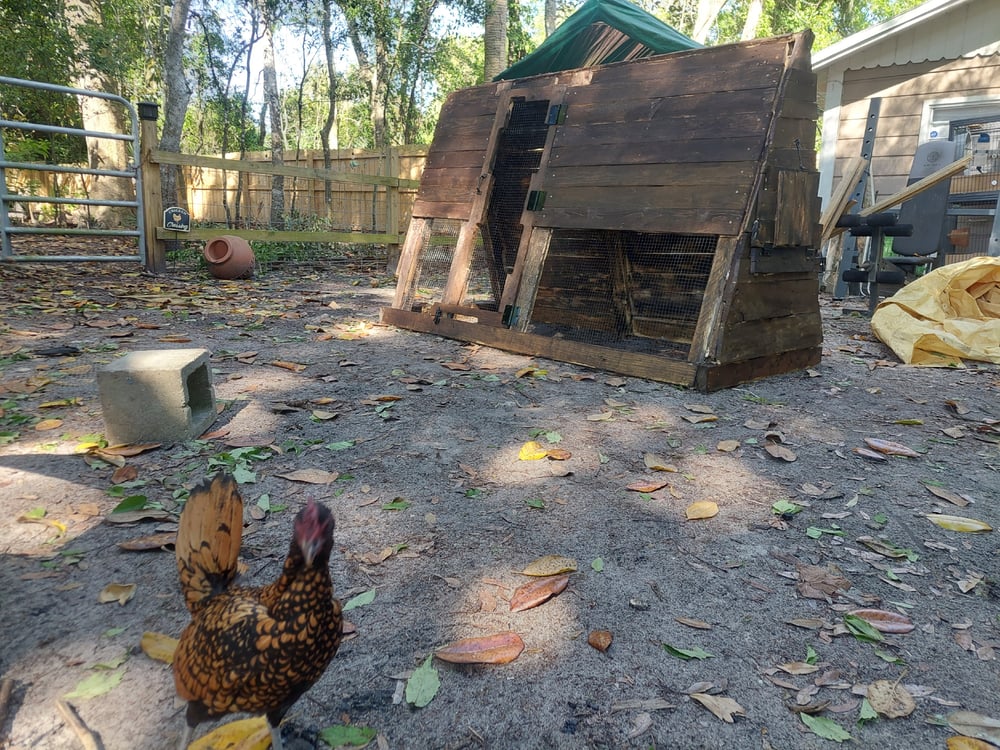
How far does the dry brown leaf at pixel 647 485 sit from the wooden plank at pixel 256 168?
636 centimetres

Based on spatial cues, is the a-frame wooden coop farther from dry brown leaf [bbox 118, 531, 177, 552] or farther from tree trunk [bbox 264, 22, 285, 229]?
tree trunk [bbox 264, 22, 285, 229]

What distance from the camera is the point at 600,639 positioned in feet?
5.26

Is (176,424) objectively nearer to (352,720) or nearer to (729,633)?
(352,720)

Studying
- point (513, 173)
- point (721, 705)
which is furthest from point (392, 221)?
point (721, 705)

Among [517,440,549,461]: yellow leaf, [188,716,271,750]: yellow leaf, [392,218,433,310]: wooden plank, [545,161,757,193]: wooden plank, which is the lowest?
[188,716,271,750]: yellow leaf

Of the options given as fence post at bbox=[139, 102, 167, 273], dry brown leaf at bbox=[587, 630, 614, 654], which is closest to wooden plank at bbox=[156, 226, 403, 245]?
fence post at bbox=[139, 102, 167, 273]

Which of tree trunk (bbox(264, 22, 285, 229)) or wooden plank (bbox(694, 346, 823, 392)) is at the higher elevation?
tree trunk (bbox(264, 22, 285, 229))

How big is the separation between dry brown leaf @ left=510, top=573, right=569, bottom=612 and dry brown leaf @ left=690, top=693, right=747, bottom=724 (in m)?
0.46

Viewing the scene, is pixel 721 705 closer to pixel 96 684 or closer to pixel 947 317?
pixel 96 684

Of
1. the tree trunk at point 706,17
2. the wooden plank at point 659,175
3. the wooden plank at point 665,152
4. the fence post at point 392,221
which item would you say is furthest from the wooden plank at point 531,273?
the tree trunk at point 706,17

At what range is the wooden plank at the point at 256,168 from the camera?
7336mm

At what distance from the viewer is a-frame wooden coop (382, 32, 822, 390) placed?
11.7 feet

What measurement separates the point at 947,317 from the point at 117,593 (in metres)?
5.26

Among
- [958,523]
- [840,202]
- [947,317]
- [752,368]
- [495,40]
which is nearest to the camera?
[958,523]
